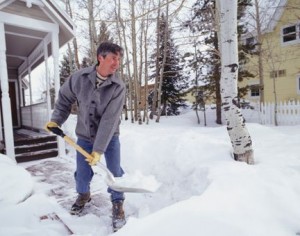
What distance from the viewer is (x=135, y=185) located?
2.57 m

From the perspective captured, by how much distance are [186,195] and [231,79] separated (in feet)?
5.91

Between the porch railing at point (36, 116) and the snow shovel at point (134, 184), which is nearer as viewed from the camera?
the snow shovel at point (134, 184)

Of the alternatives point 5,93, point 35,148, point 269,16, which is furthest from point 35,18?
point 269,16

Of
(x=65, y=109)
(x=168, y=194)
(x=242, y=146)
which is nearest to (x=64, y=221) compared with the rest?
(x=65, y=109)

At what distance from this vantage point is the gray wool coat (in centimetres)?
273

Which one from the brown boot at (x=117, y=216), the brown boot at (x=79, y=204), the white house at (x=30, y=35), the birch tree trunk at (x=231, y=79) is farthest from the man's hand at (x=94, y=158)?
the white house at (x=30, y=35)

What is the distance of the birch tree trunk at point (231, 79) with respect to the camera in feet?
13.0

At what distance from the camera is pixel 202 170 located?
3.86 metres

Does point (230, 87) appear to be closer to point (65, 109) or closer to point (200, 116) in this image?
point (65, 109)

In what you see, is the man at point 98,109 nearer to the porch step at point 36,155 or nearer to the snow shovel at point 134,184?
the snow shovel at point 134,184

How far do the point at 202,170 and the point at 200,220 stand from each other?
1.92 meters

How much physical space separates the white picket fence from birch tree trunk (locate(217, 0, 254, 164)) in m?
7.46

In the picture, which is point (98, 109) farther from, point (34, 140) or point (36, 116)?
point (36, 116)

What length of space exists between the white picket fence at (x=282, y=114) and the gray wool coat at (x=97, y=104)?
9502 mm
